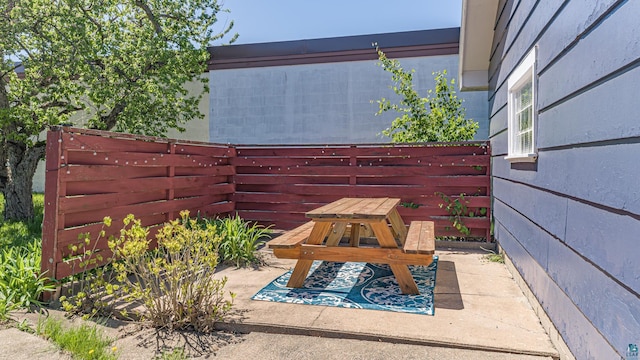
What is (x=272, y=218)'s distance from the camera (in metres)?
6.51

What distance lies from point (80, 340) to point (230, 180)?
4.21 metres

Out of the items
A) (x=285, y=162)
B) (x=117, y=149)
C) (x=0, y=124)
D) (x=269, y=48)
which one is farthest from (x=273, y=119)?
(x=117, y=149)

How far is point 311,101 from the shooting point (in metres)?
9.38

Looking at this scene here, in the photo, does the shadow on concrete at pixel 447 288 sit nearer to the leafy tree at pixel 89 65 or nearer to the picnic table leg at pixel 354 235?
the picnic table leg at pixel 354 235

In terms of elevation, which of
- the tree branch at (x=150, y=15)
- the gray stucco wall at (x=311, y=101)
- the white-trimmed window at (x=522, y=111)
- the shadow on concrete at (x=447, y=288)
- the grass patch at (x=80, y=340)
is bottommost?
the grass patch at (x=80, y=340)

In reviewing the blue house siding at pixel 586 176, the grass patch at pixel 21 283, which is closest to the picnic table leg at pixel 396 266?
the blue house siding at pixel 586 176

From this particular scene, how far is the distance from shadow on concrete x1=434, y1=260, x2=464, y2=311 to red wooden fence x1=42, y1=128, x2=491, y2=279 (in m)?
1.28

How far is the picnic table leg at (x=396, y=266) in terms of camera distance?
3.43 meters

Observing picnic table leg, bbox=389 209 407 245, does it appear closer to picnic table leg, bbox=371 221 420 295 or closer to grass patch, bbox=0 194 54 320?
picnic table leg, bbox=371 221 420 295

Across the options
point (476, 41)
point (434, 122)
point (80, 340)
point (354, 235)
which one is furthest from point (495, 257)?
point (80, 340)

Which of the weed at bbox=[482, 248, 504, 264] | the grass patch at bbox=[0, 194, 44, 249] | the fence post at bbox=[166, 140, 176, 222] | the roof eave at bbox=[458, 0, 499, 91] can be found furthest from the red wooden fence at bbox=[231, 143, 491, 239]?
A: the grass patch at bbox=[0, 194, 44, 249]

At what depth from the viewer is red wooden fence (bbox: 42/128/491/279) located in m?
3.44

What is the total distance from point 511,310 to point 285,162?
4.08 meters

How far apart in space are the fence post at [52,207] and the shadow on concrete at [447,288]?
10.2 feet
